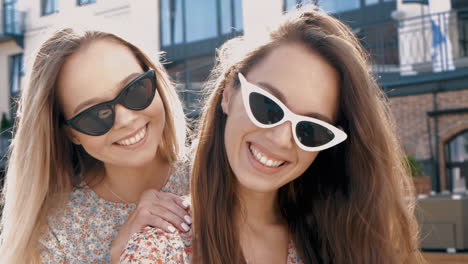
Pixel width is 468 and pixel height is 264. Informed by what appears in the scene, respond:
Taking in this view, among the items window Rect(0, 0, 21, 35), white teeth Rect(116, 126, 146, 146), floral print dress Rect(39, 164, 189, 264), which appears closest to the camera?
white teeth Rect(116, 126, 146, 146)

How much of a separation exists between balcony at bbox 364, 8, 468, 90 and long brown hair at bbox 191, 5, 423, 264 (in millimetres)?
7778

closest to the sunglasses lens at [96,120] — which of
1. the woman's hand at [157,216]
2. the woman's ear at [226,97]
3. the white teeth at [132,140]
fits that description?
the white teeth at [132,140]

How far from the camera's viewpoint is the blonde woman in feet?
7.17

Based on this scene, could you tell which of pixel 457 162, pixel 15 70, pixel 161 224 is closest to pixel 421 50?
pixel 457 162

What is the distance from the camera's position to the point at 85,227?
8.09 ft

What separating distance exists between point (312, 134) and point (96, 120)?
1016 millimetres

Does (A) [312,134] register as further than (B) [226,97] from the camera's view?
No

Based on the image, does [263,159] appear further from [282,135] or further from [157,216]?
[157,216]

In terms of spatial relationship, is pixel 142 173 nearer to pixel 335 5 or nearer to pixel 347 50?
pixel 347 50

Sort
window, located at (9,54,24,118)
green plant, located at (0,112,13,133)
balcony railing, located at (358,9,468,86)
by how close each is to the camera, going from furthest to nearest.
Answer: window, located at (9,54,24,118), green plant, located at (0,112,13,133), balcony railing, located at (358,9,468,86)

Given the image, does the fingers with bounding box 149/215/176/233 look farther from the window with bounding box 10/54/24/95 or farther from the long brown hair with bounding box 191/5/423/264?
the window with bounding box 10/54/24/95

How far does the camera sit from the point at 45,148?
2389mm

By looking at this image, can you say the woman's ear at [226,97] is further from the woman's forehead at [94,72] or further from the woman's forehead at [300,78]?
the woman's forehead at [94,72]

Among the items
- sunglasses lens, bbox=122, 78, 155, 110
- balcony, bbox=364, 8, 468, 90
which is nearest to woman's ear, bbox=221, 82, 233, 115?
sunglasses lens, bbox=122, 78, 155, 110
